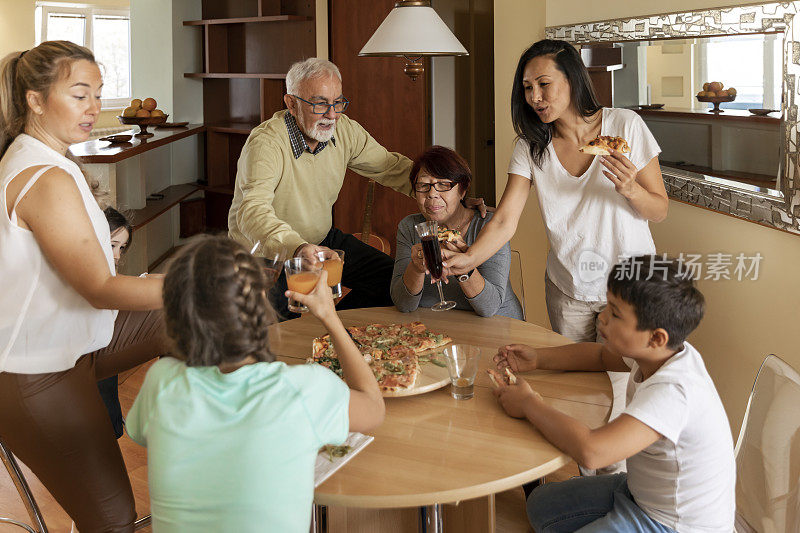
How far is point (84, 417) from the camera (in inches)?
70.7

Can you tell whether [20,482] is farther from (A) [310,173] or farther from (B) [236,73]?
(B) [236,73]

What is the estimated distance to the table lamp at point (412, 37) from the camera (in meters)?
2.57

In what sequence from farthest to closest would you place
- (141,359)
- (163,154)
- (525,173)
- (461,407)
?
1. (163,154)
2. (525,173)
3. (141,359)
4. (461,407)

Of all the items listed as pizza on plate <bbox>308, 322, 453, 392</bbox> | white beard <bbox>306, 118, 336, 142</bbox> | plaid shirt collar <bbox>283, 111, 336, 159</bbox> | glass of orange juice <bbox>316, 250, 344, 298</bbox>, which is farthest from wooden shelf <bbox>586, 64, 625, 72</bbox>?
glass of orange juice <bbox>316, 250, 344, 298</bbox>

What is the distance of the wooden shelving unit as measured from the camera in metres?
5.84

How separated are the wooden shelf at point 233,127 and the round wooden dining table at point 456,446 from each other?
13.5ft

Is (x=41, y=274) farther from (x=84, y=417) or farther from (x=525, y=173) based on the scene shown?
(x=525, y=173)

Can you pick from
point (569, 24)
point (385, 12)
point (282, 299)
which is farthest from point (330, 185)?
point (385, 12)

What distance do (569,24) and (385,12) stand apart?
5.36 ft

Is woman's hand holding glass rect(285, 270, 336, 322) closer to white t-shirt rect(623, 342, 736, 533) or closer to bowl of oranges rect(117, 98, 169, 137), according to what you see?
white t-shirt rect(623, 342, 736, 533)

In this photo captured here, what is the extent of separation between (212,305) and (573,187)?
1494 mm

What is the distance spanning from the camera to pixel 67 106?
1852 millimetres

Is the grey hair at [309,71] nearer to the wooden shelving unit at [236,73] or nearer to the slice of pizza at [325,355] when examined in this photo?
the slice of pizza at [325,355]

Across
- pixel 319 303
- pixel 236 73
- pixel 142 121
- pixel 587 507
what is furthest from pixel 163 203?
pixel 587 507
